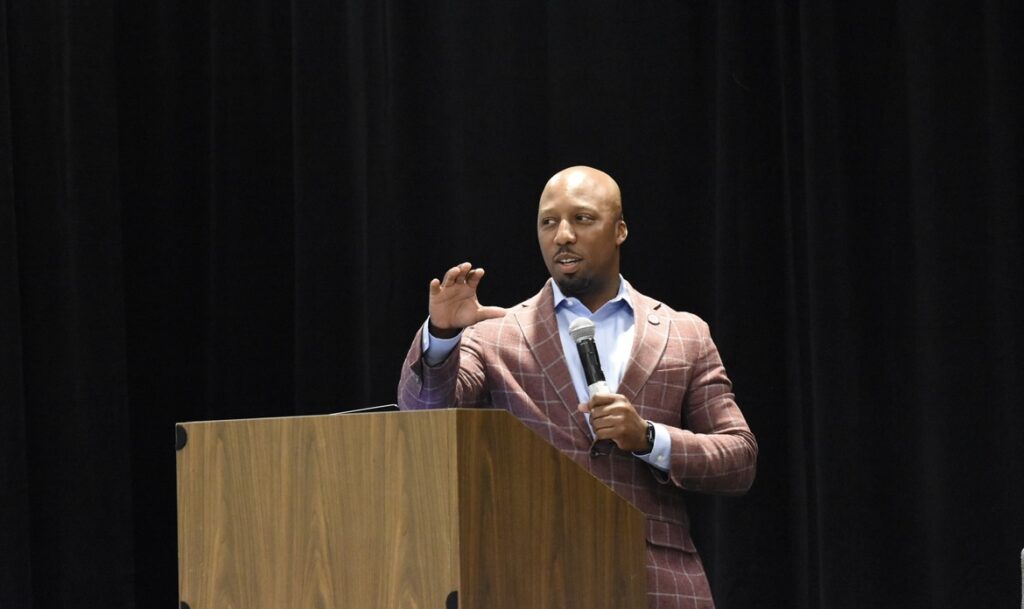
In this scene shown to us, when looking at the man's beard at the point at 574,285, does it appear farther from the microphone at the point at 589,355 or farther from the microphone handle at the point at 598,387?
the microphone handle at the point at 598,387

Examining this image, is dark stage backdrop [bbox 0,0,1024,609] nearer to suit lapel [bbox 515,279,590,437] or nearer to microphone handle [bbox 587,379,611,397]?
suit lapel [bbox 515,279,590,437]

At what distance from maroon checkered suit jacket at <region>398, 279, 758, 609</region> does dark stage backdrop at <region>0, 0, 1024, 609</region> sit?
0.90 m

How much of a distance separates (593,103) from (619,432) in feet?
5.72

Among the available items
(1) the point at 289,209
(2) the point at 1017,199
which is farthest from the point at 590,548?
(1) the point at 289,209

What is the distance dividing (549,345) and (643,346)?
0.19 m

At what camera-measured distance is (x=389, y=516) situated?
1.64m

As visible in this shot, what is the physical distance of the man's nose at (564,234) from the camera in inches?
103

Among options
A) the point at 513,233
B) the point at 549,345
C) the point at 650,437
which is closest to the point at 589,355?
the point at 650,437

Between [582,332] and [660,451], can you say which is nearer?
[582,332]

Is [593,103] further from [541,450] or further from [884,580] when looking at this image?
[541,450]

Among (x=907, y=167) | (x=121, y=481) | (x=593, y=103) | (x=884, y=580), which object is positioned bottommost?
(x=884, y=580)

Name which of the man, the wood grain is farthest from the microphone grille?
the wood grain

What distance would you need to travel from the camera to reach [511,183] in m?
3.74

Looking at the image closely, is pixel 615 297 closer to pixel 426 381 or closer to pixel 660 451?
pixel 660 451
